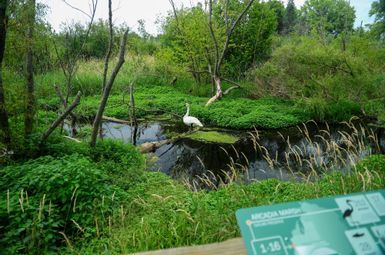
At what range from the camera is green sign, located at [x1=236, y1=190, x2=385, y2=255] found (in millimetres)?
1446

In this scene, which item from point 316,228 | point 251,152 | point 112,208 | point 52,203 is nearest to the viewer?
point 316,228

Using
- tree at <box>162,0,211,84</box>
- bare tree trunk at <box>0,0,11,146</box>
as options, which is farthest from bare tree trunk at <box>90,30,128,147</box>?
tree at <box>162,0,211,84</box>

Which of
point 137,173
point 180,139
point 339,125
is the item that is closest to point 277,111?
point 339,125

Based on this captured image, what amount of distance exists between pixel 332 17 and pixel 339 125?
791 inches

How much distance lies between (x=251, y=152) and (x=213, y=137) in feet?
4.11

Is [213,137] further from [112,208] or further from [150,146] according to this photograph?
[112,208]

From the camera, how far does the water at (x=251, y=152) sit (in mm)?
6809

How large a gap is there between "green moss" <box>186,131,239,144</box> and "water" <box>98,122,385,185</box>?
17cm

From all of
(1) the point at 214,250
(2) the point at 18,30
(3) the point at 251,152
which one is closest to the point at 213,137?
(3) the point at 251,152

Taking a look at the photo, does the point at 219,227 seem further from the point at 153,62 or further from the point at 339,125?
the point at 153,62

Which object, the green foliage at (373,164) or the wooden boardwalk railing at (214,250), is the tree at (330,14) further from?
the wooden boardwalk railing at (214,250)

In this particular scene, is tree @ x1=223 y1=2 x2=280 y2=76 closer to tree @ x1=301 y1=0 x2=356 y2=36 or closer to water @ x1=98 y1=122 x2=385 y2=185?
tree @ x1=301 y1=0 x2=356 y2=36

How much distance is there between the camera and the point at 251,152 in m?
8.21

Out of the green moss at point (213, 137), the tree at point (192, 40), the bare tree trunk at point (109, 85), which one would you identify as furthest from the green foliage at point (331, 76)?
the bare tree trunk at point (109, 85)
